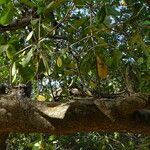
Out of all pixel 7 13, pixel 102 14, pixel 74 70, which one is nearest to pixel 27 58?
pixel 7 13

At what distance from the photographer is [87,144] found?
19.7 feet

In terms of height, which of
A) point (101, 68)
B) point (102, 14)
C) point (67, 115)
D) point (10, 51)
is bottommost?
point (67, 115)

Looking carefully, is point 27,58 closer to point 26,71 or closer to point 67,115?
point 26,71

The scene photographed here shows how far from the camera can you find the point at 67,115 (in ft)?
5.55

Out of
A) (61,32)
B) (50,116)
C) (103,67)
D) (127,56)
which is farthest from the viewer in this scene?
(61,32)

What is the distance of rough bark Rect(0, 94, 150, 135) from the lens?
166 centimetres

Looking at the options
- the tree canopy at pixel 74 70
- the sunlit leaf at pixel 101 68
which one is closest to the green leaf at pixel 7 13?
the tree canopy at pixel 74 70

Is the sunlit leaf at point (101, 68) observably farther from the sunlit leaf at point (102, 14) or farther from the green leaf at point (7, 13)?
the green leaf at point (7, 13)

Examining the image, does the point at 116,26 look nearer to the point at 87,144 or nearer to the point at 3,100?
the point at 3,100

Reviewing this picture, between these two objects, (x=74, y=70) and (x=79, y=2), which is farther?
(x=74, y=70)

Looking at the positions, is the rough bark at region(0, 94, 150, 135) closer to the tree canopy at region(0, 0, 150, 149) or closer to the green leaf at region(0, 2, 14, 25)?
the tree canopy at region(0, 0, 150, 149)

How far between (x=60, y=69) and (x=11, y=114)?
2.26 feet

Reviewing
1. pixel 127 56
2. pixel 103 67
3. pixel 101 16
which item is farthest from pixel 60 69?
pixel 127 56

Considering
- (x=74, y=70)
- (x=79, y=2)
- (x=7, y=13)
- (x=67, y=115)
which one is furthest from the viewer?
(x=74, y=70)
